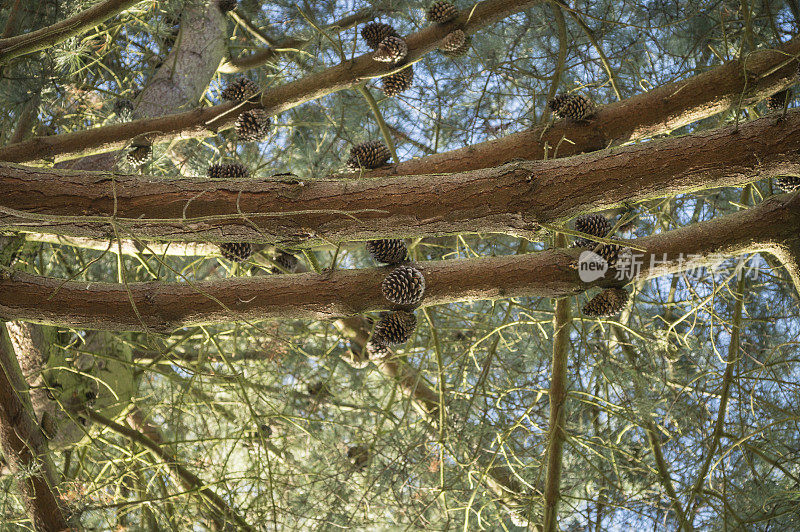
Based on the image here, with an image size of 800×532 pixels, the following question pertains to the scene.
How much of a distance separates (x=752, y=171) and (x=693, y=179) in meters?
0.10

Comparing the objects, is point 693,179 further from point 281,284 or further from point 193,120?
point 193,120

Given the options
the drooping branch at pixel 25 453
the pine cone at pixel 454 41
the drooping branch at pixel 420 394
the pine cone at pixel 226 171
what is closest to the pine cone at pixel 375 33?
the pine cone at pixel 454 41

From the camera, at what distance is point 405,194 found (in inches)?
46.4

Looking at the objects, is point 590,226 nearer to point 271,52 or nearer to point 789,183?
point 789,183

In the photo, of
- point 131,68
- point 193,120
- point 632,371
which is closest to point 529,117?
point 632,371

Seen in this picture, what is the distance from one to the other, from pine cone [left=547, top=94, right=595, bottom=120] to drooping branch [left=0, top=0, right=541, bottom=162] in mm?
375

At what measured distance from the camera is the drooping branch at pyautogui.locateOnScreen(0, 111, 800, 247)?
1.12m

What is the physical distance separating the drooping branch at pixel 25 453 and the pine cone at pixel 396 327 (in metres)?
0.88

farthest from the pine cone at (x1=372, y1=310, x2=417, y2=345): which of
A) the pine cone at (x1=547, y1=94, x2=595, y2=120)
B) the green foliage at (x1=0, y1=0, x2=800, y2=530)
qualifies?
the pine cone at (x1=547, y1=94, x2=595, y2=120)

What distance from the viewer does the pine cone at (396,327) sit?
4.52 ft

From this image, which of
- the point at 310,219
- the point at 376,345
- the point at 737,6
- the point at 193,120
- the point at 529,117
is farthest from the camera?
the point at 529,117

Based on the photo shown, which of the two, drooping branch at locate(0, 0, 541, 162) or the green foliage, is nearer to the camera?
drooping branch at locate(0, 0, 541, 162)

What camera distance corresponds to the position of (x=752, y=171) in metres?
1.12

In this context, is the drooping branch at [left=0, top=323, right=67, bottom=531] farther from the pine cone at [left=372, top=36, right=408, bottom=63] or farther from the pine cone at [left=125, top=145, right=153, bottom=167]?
the pine cone at [left=372, top=36, right=408, bottom=63]
